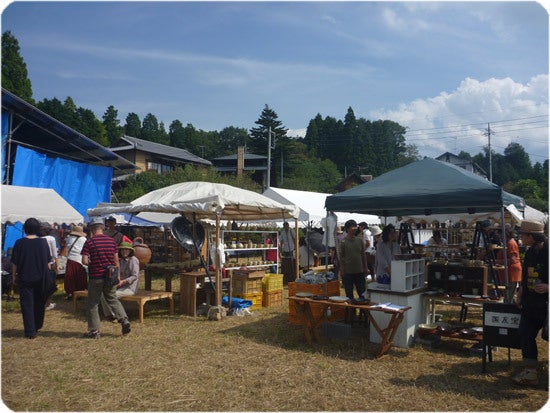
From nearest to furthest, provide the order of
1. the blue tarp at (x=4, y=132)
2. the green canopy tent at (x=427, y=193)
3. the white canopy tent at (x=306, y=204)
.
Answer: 1. the green canopy tent at (x=427, y=193)
2. the blue tarp at (x=4, y=132)
3. the white canopy tent at (x=306, y=204)

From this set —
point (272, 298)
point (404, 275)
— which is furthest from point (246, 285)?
point (404, 275)

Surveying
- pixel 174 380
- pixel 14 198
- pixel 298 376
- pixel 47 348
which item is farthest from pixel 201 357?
pixel 14 198

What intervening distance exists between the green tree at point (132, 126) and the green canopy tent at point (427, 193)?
53825 millimetres

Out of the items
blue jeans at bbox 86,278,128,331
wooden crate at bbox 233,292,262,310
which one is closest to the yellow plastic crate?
wooden crate at bbox 233,292,262,310

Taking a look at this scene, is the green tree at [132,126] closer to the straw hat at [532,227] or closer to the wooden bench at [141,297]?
the wooden bench at [141,297]

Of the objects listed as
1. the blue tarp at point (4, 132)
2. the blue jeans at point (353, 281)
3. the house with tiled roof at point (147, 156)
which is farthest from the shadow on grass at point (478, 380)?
the house with tiled roof at point (147, 156)

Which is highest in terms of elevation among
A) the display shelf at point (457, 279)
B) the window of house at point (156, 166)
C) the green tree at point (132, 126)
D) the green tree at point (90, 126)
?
the green tree at point (132, 126)

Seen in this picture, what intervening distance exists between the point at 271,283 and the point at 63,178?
37.1 feet

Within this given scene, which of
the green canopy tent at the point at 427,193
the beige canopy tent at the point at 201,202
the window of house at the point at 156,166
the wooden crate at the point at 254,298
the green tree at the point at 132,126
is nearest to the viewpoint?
the green canopy tent at the point at 427,193

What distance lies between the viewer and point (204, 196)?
7.61 metres

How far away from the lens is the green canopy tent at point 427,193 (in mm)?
5504

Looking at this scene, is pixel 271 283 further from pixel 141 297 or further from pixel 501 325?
pixel 501 325

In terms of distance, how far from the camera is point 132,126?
5956cm

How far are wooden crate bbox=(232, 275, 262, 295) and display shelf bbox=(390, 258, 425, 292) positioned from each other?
10.7 ft
